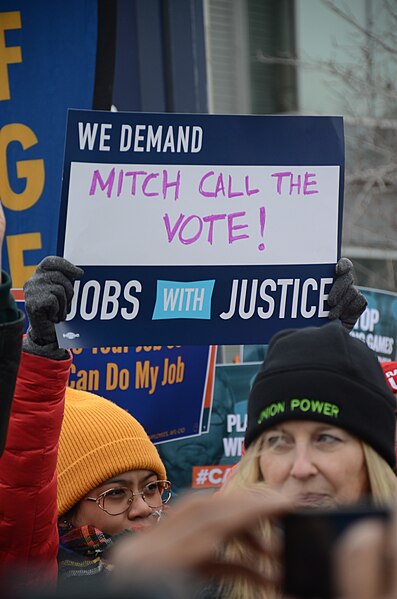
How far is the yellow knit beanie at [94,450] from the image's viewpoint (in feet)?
11.1

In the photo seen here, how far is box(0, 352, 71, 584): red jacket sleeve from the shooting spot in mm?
2625

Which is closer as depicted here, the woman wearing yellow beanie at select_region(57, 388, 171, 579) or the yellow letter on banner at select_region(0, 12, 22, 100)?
the woman wearing yellow beanie at select_region(57, 388, 171, 579)

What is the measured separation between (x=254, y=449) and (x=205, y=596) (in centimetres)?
38

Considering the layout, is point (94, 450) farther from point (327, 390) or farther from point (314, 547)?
point (314, 547)

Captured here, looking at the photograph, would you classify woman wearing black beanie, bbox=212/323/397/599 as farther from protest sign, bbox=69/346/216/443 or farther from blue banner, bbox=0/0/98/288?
blue banner, bbox=0/0/98/288

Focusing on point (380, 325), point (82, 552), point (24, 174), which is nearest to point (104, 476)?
point (82, 552)

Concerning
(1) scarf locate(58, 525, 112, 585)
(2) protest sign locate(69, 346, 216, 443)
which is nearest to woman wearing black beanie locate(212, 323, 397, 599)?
(1) scarf locate(58, 525, 112, 585)

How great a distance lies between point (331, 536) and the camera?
838mm

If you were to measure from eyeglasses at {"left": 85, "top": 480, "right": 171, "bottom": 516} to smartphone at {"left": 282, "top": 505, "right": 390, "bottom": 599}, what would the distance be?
2.58 m

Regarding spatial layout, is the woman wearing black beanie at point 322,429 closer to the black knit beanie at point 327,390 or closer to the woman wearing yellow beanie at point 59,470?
the black knit beanie at point 327,390

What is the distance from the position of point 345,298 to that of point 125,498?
0.90 meters

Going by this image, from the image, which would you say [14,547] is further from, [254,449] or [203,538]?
[203,538]

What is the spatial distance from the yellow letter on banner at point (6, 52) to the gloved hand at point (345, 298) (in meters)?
1.87

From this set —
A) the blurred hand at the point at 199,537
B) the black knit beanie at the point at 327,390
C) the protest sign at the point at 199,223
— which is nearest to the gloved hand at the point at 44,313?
the protest sign at the point at 199,223
